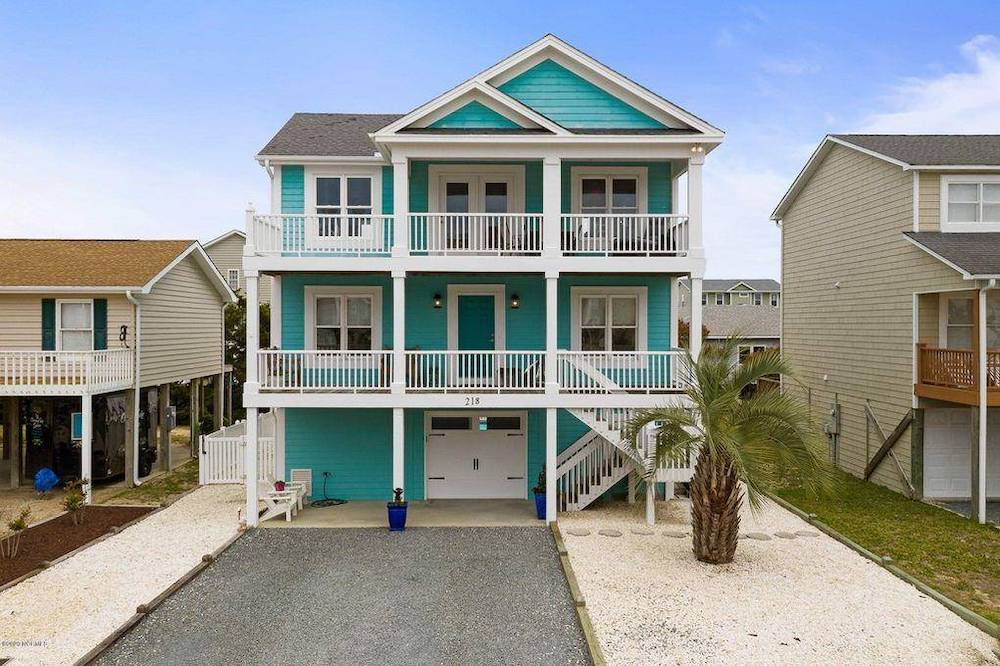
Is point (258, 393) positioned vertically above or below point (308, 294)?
below

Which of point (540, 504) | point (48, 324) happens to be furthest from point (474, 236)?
point (48, 324)

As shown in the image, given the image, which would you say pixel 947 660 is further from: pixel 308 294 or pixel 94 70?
pixel 94 70

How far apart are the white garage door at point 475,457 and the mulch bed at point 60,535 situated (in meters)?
6.73

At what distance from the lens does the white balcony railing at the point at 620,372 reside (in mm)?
13406

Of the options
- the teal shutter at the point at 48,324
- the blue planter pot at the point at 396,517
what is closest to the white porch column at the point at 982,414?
the blue planter pot at the point at 396,517

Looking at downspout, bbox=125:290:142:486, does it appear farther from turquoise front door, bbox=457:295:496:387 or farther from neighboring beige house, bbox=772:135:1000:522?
neighboring beige house, bbox=772:135:1000:522

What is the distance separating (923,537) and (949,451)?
4561mm

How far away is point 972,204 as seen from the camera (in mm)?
16062

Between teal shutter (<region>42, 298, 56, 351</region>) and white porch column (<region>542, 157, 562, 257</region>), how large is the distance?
14102 millimetres

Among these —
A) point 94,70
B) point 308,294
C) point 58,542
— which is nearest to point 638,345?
point 308,294

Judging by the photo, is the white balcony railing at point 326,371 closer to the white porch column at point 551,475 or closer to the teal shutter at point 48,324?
the white porch column at point 551,475

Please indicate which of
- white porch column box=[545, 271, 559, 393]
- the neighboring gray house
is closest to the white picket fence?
white porch column box=[545, 271, 559, 393]

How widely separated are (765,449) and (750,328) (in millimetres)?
31879

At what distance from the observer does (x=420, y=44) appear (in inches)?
1150
